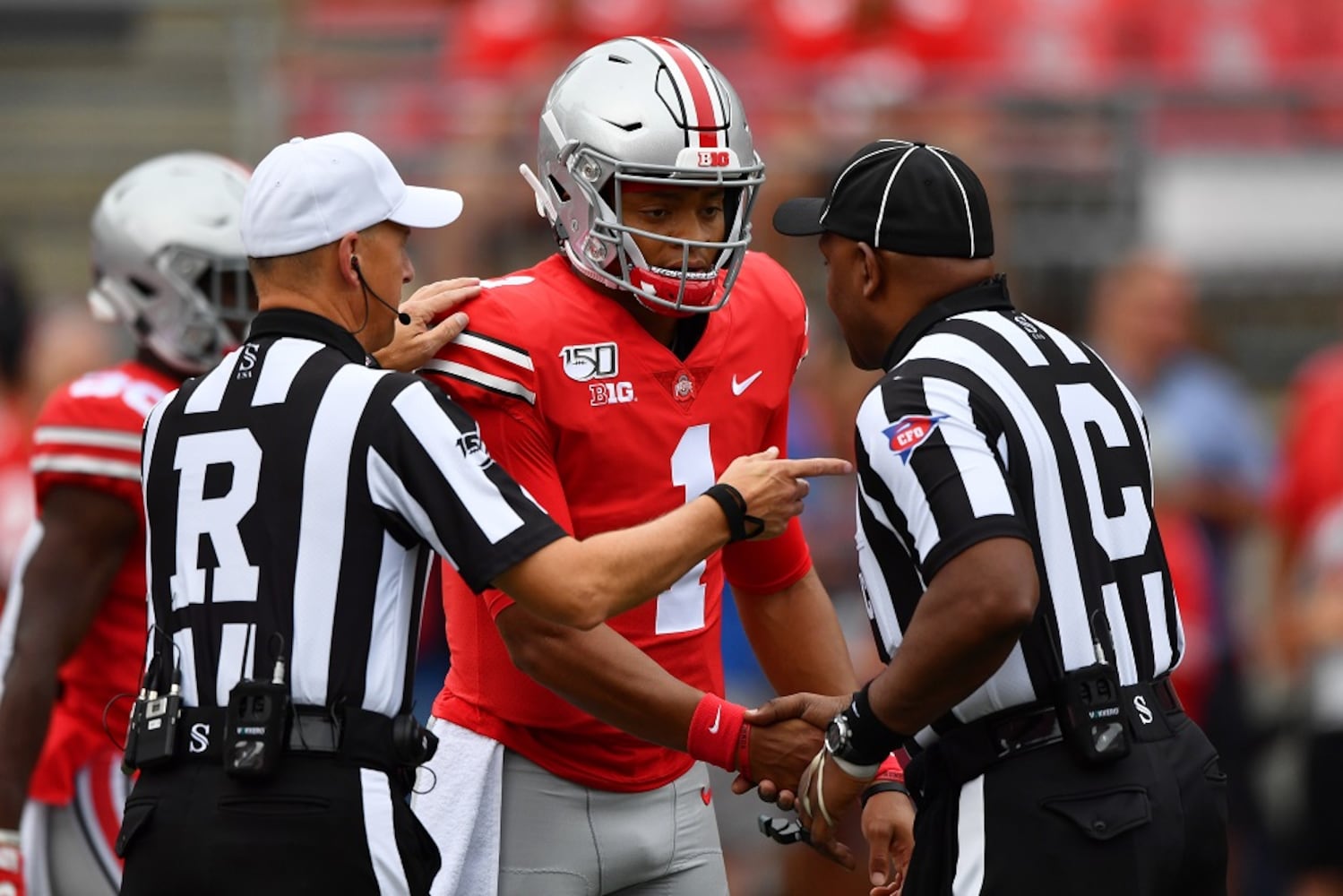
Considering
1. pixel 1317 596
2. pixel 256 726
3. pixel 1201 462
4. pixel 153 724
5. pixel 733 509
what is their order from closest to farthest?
pixel 256 726 → pixel 153 724 → pixel 733 509 → pixel 1317 596 → pixel 1201 462

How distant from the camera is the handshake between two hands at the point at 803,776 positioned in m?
4.73

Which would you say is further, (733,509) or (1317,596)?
(1317,596)

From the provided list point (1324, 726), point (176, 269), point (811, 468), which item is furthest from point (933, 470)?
point (1324, 726)

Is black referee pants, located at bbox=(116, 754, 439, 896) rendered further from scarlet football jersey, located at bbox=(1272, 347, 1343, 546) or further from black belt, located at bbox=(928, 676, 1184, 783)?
scarlet football jersey, located at bbox=(1272, 347, 1343, 546)

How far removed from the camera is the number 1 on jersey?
15.6 ft

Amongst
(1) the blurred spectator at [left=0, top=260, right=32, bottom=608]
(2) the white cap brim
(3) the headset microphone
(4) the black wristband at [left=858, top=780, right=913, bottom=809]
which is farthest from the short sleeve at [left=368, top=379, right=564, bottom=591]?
(1) the blurred spectator at [left=0, top=260, right=32, bottom=608]

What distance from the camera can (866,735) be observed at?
435 centimetres

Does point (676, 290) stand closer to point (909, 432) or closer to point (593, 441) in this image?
point (593, 441)

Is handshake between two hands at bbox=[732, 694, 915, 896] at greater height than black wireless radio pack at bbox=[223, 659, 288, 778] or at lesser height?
lesser

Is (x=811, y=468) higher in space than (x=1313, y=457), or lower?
higher

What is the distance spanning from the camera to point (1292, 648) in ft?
28.6

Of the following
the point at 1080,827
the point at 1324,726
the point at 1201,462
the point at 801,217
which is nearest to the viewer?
the point at 1080,827

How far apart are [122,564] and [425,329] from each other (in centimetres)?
115

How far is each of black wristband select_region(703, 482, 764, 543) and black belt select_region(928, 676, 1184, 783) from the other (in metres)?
0.60
